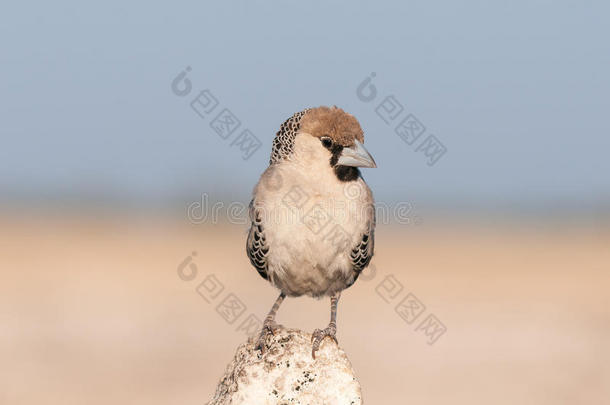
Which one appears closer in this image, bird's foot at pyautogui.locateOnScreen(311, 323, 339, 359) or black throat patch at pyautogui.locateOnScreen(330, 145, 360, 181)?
bird's foot at pyautogui.locateOnScreen(311, 323, 339, 359)

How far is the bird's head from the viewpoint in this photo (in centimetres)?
762

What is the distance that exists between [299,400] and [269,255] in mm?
1426

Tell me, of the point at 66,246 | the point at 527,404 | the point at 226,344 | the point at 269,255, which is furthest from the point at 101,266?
the point at 269,255

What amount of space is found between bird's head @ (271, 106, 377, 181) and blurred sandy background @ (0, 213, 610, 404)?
6.06 ft

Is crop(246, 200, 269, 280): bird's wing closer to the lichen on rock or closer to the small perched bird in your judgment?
the small perched bird

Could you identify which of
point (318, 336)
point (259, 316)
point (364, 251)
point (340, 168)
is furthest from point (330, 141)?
point (259, 316)

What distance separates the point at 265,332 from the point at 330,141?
1620mm

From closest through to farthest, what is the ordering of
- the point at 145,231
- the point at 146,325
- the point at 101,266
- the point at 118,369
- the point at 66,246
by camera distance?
the point at 118,369
the point at 146,325
the point at 101,266
the point at 66,246
the point at 145,231

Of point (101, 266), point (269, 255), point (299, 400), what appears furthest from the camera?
point (101, 266)

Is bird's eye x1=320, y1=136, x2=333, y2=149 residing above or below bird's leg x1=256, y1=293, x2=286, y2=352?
above

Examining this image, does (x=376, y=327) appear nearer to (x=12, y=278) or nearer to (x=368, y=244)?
(x=12, y=278)

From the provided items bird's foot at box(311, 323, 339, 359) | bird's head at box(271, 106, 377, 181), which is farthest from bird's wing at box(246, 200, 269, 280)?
bird's foot at box(311, 323, 339, 359)

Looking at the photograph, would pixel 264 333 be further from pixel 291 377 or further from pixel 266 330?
pixel 291 377

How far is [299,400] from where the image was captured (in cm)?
707
